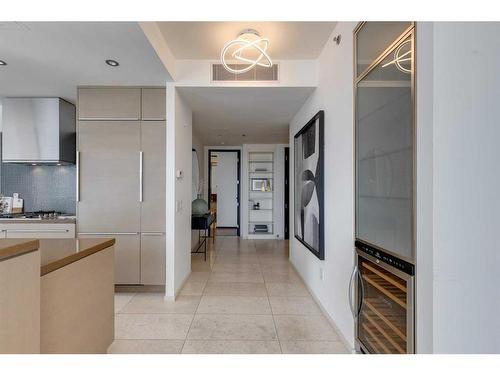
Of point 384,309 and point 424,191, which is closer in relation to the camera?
point 424,191

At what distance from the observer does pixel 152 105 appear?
3148 mm

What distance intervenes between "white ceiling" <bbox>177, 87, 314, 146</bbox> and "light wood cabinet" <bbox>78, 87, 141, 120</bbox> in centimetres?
56

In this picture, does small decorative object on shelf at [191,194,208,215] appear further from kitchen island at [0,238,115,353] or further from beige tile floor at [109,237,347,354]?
kitchen island at [0,238,115,353]

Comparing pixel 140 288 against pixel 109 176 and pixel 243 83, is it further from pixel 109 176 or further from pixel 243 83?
pixel 243 83

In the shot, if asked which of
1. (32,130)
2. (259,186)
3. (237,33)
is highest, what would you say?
(237,33)

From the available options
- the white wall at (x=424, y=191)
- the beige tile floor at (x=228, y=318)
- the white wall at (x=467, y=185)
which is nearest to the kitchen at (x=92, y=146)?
the beige tile floor at (x=228, y=318)

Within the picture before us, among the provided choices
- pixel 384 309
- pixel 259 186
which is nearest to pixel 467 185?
pixel 384 309

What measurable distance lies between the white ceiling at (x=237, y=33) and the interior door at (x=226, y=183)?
17.7ft

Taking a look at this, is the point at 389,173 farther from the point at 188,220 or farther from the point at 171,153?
the point at 188,220

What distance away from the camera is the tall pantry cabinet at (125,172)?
3.14m

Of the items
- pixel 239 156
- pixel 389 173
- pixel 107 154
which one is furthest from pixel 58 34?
pixel 239 156

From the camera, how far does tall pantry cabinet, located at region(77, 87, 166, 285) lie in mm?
3137

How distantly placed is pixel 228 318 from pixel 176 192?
1462 mm
